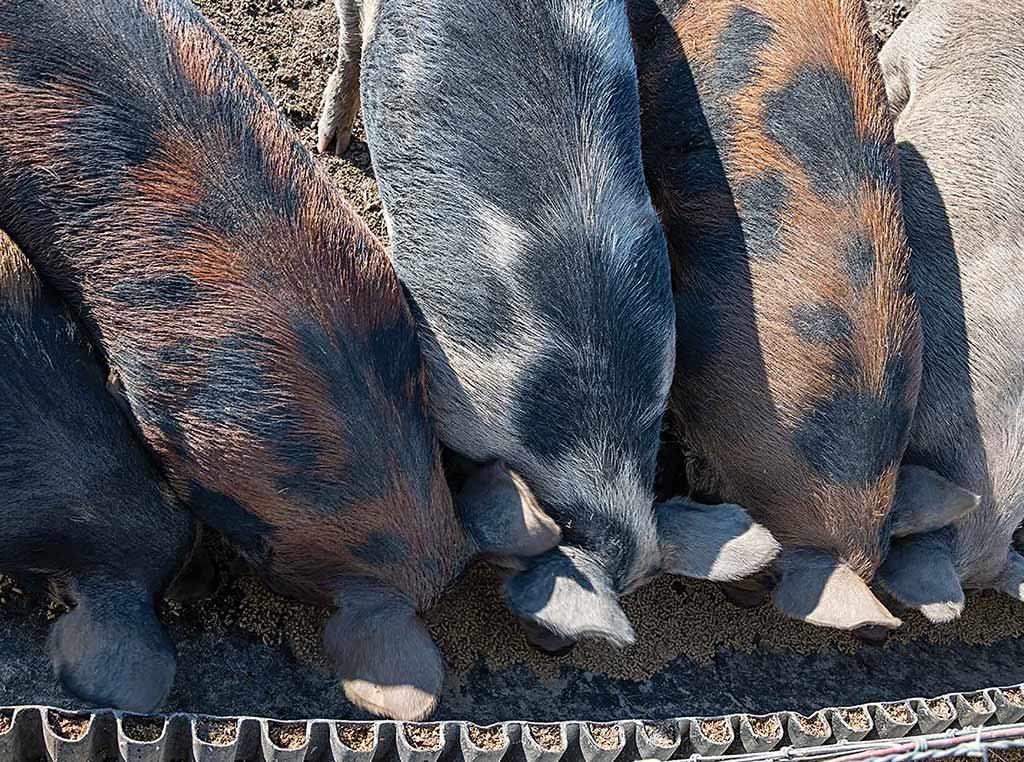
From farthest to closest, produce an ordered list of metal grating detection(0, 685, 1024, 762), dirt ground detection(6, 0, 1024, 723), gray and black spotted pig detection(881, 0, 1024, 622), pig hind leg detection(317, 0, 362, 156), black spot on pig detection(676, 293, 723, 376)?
gray and black spotted pig detection(881, 0, 1024, 622) < pig hind leg detection(317, 0, 362, 156) < black spot on pig detection(676, 293, 723, 376) < dirt ground detection(6, 0, 1024, 723) < metal grating detection(0, 685, 1024, 762)

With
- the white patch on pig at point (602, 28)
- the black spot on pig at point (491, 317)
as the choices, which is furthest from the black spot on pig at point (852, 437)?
the white patch on pig at point (602, 28)

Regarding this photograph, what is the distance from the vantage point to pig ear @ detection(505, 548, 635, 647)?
271cm

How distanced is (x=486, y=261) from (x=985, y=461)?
1.83 m

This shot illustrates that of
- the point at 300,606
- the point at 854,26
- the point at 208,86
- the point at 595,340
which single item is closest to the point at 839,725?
the point at 595,340

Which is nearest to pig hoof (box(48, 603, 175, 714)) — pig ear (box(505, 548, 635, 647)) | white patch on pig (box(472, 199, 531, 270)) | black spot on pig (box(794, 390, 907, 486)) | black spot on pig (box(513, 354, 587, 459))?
pig ear (box(505, 548, 635, 647))

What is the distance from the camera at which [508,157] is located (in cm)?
265

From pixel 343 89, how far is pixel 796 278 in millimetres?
1603

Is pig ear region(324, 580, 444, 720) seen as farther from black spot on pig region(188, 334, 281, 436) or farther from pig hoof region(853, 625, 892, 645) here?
pig hoof region(853, 625, 892, 645)

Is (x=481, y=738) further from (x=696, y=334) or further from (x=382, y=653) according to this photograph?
(x=696, y=334)

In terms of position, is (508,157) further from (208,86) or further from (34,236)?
(34,236)

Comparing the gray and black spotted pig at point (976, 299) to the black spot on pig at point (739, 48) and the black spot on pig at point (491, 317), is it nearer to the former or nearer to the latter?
the black spot on pig at point (739, 48)

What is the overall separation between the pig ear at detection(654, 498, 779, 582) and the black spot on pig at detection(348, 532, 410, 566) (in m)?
0.79

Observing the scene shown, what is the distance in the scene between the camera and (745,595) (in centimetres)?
322

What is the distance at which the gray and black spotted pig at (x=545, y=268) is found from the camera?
2654mm
